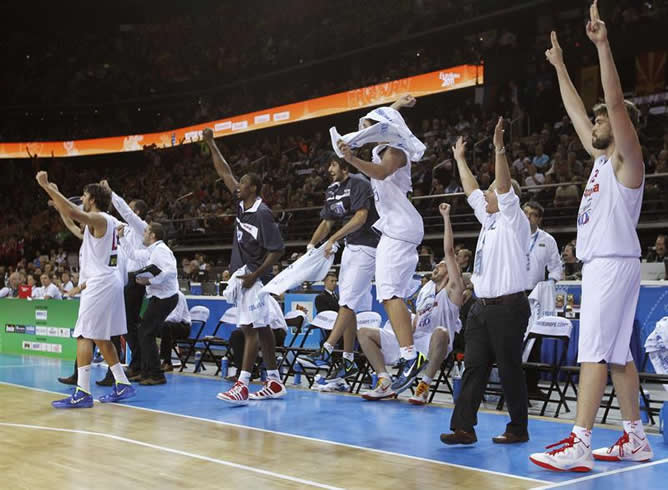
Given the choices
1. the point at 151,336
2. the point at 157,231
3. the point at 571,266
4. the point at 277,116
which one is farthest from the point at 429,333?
the point at 277,116

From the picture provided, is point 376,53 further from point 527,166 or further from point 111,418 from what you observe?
point 111,418

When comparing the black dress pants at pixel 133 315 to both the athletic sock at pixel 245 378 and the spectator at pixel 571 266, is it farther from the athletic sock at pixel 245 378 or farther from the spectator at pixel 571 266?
the spectator at pixel 571 266

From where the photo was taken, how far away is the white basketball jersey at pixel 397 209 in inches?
272

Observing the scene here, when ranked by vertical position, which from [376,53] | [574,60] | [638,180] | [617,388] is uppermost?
[376,53]

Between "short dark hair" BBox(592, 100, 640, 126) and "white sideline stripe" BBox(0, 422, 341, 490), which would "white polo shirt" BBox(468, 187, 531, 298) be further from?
"white sideline stripe" BBox(0, 422, 341, 490)

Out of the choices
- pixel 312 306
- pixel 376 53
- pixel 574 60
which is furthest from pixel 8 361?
pixel 376 53

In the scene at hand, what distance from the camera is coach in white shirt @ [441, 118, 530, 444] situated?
5406 millimetres

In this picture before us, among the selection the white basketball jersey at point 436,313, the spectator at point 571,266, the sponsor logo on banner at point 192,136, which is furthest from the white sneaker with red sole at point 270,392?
the sponsor logo on banner at point 192,136

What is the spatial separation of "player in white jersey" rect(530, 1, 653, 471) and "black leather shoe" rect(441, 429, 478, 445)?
773 mm

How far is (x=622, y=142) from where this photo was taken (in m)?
4.55

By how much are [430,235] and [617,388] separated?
1190 centimetres

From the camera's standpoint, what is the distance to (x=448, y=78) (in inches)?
850

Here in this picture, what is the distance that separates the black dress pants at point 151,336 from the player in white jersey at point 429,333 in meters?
2.82

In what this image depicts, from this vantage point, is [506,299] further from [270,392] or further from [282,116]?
[282,116]
